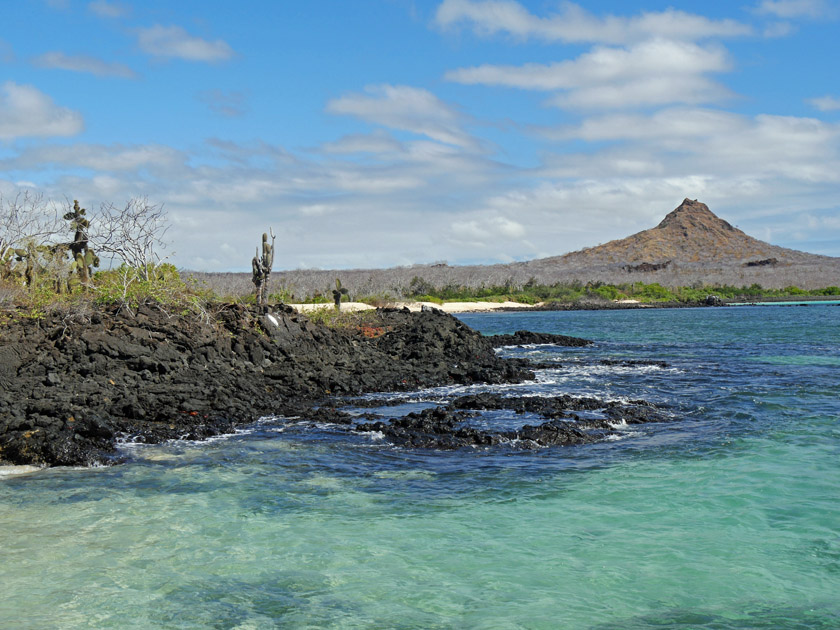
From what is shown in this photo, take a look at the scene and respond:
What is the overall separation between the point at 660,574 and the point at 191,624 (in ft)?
13.5

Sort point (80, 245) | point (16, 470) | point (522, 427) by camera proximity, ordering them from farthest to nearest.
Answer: point (80, 245) → point (522, 427) → point (16, 470)

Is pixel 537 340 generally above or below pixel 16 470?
above

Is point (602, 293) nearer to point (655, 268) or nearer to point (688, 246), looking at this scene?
point (655, 268)

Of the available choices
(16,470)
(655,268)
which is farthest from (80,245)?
(655,268)

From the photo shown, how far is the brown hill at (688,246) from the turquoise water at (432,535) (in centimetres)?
14680

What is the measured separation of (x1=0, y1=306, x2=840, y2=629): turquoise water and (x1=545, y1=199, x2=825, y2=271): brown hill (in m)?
147

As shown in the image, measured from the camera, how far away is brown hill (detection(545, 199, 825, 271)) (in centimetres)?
15825

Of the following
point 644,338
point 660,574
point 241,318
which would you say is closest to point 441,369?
point 241,318

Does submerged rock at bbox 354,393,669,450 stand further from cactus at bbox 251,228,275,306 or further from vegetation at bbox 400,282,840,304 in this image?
vegetation at bbox 400,282,840,304

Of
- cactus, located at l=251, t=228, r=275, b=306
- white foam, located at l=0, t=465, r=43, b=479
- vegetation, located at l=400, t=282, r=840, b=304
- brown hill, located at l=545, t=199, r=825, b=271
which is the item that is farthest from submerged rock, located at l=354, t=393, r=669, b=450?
brown hill, located at l=545, t=199, r=825, b=271

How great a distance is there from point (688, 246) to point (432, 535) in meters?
179

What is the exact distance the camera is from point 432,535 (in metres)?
7.64

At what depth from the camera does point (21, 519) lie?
7910 mm

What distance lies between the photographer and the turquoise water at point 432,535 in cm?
590
